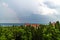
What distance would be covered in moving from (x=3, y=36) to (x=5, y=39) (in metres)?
1.47

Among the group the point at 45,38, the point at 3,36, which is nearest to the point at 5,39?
the point at 3,36

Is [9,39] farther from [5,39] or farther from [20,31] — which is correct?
[20,31]

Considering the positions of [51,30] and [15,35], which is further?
[51,30]

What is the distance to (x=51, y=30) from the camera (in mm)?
54062

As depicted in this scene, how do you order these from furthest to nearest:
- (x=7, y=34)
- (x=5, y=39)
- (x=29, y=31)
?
1. (x=29, y=31)
2. (x=7, y=34)
3. (x=5, y=39)

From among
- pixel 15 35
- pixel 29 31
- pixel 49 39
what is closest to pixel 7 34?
pixel 15 35

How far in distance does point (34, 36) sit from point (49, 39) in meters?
4.09

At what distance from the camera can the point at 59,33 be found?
175 feet

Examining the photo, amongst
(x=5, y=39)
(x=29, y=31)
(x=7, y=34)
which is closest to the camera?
(x=5, y=39)

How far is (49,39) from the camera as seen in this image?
49969 mm

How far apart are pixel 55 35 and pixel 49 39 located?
7.82 feet

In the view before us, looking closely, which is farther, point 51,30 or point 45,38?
point 51,30

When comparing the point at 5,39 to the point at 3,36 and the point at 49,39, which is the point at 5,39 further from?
the point at 49,39

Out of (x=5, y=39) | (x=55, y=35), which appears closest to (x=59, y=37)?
(x=55, y=35)
